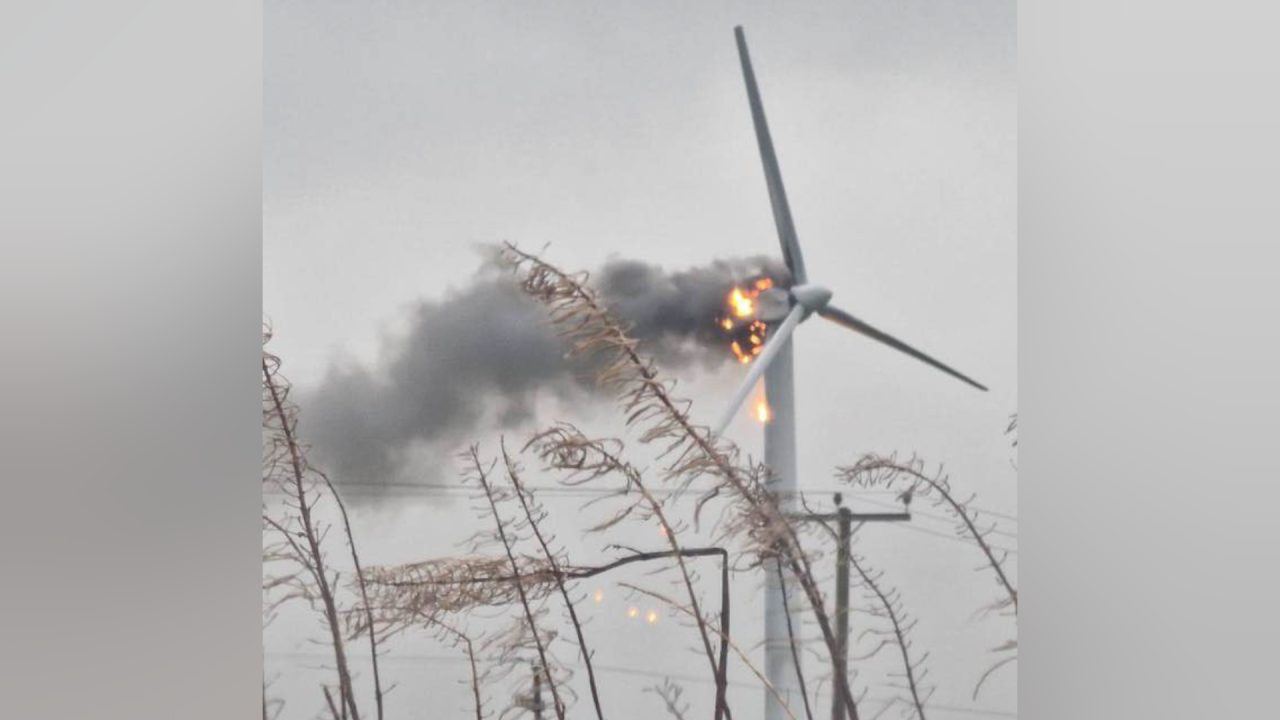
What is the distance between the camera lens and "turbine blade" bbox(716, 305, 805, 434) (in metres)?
1.59

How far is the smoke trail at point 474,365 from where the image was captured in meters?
1.60

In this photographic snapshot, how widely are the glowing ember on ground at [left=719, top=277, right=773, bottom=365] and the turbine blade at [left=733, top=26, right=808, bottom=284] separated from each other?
5 centimetres

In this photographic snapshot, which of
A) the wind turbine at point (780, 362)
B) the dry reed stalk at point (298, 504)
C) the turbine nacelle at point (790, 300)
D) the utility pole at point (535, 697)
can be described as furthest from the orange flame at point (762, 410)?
the dry reed stalk at point (298, 504)

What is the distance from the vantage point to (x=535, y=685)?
160 cm
